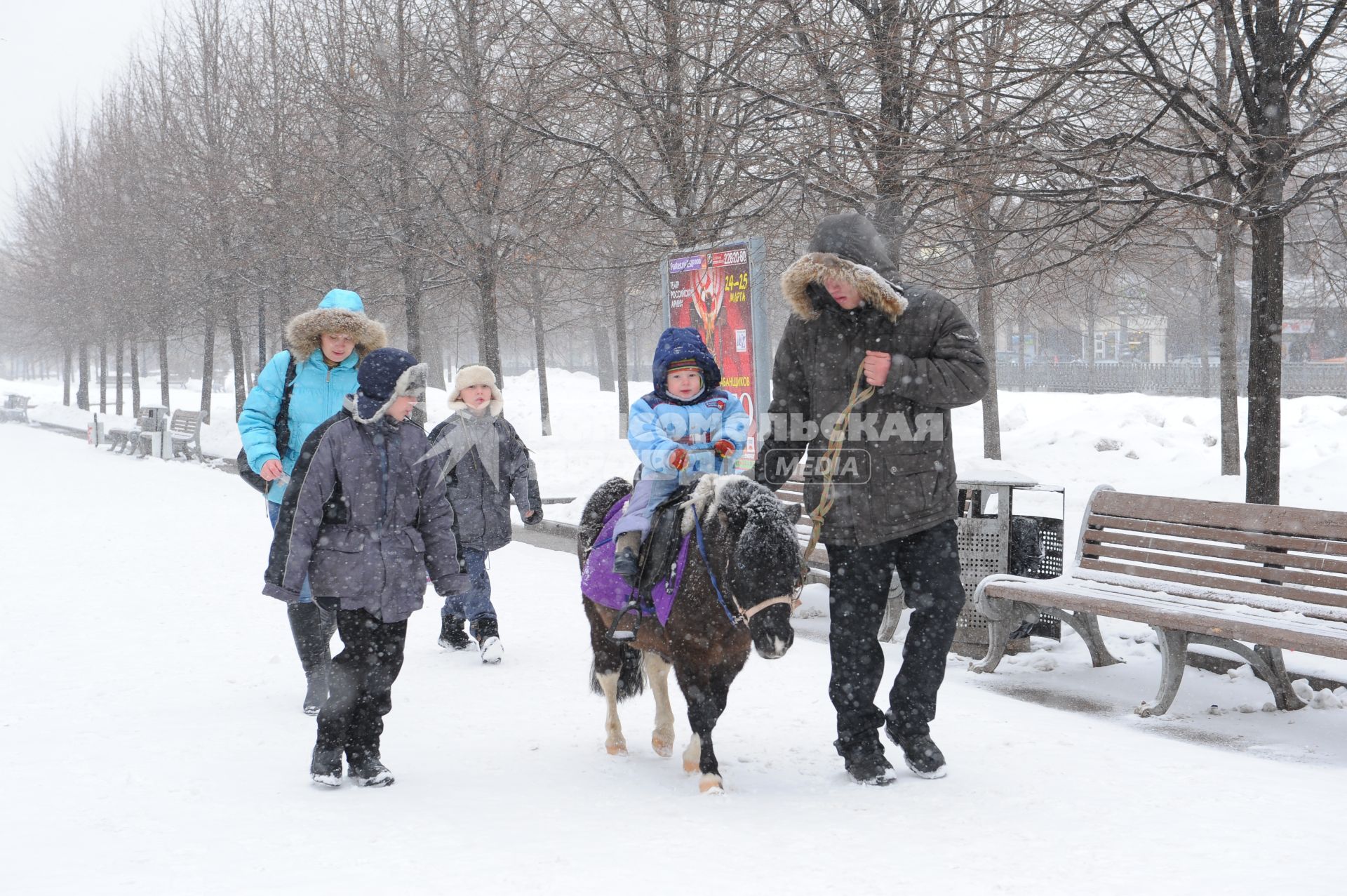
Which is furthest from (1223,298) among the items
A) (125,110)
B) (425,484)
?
(125,110)

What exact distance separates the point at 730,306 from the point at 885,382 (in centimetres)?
656

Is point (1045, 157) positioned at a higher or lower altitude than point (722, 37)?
lower

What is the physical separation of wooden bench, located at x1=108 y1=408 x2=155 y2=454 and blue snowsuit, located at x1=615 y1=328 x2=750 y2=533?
22883 millimetres

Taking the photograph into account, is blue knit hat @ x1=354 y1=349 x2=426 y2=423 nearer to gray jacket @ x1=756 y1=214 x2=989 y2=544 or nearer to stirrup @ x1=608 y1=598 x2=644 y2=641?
stirrup @ x1=608 y1=598 x2=644 y2=641

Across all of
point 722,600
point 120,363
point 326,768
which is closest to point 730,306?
point 722,600

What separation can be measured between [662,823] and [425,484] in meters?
1.59

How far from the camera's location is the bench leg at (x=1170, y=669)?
5684 mm

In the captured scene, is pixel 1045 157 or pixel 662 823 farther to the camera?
pixel 1045 157

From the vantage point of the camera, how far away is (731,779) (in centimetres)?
453

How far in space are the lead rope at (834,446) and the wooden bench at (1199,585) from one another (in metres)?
2.13

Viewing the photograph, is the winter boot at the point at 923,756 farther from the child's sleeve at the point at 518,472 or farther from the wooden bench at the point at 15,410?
the wooden bench at the point at 15,410

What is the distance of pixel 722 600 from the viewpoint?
4.23m

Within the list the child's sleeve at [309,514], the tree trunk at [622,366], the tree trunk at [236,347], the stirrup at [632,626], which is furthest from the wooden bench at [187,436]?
the stirrup at [632,626]

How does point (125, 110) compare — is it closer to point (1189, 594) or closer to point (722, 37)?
point (722, 37)
